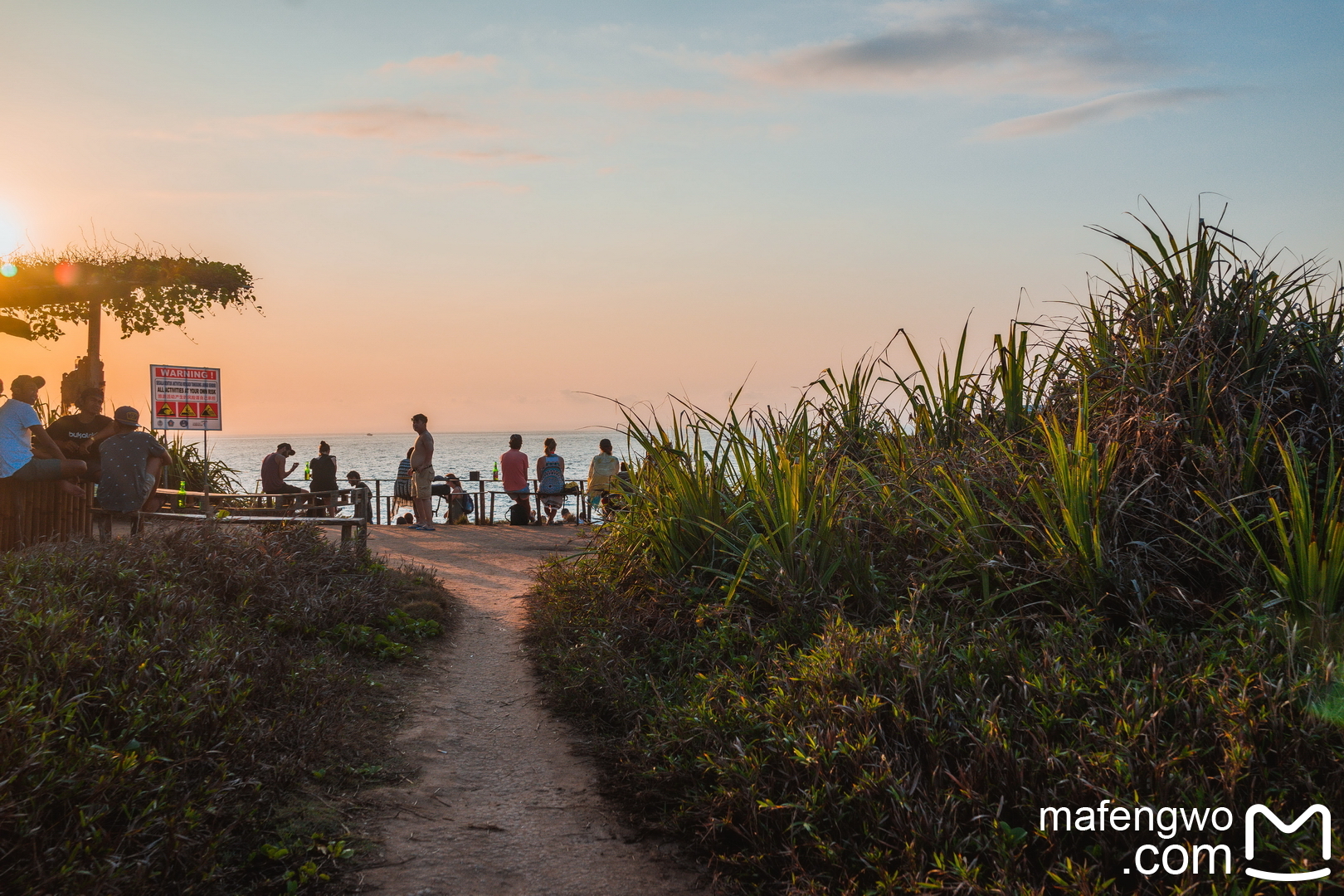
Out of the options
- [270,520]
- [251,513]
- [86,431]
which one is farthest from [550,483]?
[270,520]

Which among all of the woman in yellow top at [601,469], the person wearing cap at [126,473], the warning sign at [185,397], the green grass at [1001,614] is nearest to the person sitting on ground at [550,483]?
the woman in yellow top at [601,469]

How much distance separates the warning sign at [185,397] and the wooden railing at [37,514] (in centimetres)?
534

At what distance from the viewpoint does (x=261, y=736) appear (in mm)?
3713

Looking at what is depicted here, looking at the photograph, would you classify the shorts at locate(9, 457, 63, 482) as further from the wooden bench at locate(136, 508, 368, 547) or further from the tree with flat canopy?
the tree with flat canopy

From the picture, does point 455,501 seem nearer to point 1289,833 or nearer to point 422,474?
point 422,474

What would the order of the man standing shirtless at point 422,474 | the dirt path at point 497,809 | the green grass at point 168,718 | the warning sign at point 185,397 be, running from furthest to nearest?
the man standing shirtless at point 422,474 < the warning sign at point 185,397 < the dirt path at point 497,809 < the green grass at point 168,718

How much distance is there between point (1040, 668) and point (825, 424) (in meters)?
3.52

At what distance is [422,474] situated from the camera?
49.4 ft

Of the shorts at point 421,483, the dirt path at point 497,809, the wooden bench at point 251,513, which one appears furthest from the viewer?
the shorts at point 421,483

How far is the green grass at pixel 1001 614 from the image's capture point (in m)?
2.75

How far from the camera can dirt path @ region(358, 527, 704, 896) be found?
122 inches

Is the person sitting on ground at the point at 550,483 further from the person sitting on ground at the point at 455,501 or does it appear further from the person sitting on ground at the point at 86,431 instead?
the person sitting on ground at the point at 86,431

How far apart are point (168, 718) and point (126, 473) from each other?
6.06m

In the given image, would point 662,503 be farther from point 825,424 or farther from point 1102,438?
point 1102,438
